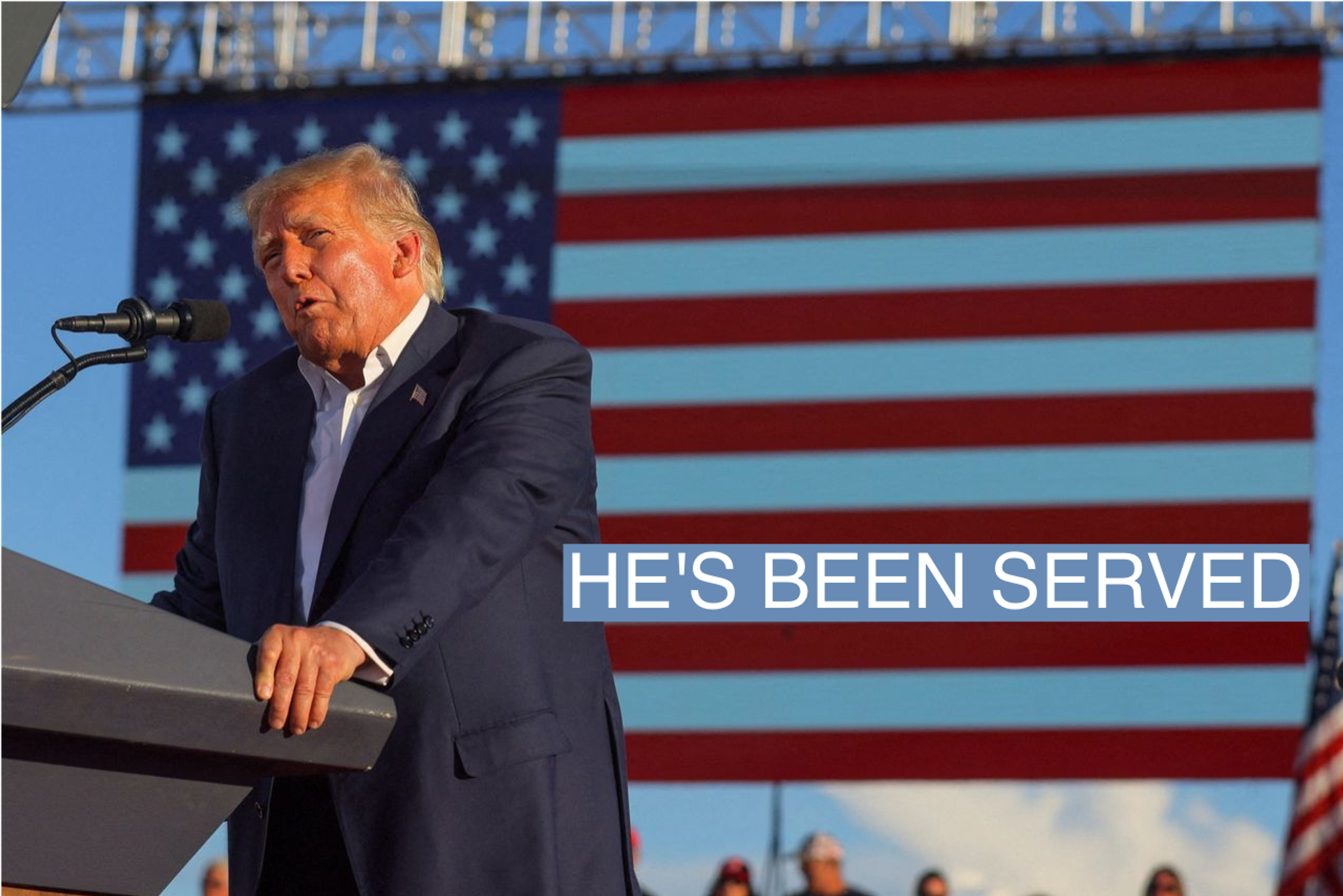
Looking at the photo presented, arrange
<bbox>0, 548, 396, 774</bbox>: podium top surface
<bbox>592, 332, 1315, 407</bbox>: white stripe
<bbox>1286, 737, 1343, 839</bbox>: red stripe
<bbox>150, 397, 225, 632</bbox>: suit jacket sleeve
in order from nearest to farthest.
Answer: <bbox>0, 548, 396, 774</bbox>: podium top surface < <bbox>150, 397, 225, 632</bbox>: suit jacket sleeve < <bbox>1286, 737, 1343, 839</bbox>: red stripe < <bbox>592, 332, 1315, 407</bbox>: white stripe

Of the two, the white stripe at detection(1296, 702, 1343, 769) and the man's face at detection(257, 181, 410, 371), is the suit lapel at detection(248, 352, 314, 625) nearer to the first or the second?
the man's face at detection(257, 181, 410, 371)

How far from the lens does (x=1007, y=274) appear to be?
6547 millimetres

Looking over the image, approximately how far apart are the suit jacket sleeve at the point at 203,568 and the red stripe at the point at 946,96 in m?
5.13

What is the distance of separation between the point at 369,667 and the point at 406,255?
55cm

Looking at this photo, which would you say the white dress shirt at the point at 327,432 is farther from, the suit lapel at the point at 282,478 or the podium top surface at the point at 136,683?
the podium top surface at the point at 136,683

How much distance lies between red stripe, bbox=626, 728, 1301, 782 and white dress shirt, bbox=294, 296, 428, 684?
15.3 feet

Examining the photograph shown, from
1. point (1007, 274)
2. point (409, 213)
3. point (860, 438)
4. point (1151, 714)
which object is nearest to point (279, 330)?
point (860, 438)

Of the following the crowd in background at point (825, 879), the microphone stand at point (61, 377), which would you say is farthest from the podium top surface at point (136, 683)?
the crowd in background at point (825, 879)

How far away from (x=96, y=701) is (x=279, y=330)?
6.10m

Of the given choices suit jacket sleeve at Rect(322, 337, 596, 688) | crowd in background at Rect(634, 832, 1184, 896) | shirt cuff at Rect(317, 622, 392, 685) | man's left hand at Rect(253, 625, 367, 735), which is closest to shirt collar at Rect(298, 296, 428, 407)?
suit jacket sleeve at Rect(322, 337, 596, 688)

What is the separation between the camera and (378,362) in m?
1.74

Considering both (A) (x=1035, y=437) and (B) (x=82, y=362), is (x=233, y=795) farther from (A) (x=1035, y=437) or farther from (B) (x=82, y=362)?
(A) (x=1035, y=437)

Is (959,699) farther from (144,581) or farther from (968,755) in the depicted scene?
(144,581)

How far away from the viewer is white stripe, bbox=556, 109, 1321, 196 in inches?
254
